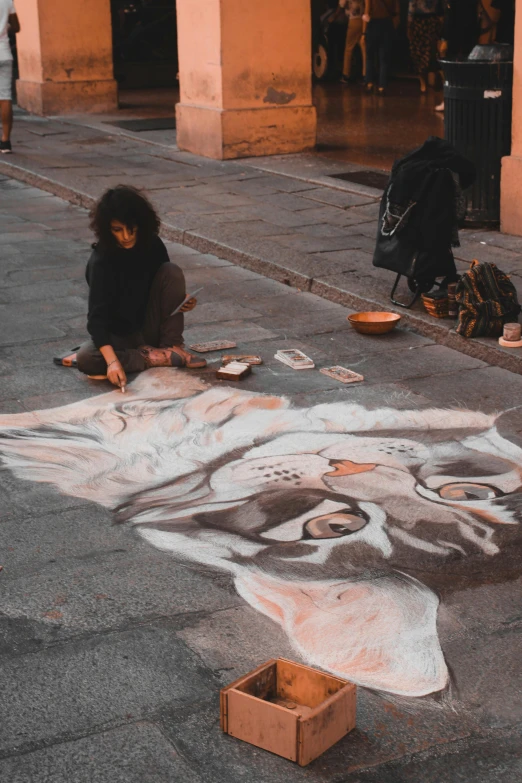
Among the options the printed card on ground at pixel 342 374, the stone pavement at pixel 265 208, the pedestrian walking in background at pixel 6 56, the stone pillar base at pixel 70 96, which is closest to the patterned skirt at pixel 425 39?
the stone pillar base at pixel 70 96

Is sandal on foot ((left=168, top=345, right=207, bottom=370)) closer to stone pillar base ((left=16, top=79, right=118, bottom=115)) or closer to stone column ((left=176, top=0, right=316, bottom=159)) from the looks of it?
stone column ((left=176, top=0, right=316, bottom=159))

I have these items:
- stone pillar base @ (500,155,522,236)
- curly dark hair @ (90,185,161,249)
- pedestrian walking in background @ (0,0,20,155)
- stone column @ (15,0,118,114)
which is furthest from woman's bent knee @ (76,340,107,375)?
stone column @ (15,0,118,114)

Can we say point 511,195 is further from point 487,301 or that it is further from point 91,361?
point 91,361

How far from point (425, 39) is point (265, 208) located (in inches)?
318

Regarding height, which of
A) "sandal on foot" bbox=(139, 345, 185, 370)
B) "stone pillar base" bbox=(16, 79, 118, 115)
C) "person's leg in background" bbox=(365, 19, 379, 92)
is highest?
"person's leg in background" bbox=(365, 19, 379, 92)

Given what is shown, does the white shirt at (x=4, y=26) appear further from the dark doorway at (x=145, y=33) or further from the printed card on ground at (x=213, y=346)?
the dark doorway at (x=145, y=33)

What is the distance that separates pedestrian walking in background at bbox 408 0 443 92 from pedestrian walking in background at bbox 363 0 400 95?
32cm

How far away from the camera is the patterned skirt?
15.8 metres

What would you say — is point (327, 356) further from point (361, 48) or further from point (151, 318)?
point (361, 48)

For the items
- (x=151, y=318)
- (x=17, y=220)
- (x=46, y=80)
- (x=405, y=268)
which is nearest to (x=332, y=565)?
(x=151, y=318)

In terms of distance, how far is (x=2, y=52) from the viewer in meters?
11.2

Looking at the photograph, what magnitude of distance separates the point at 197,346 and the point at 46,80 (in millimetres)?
9943

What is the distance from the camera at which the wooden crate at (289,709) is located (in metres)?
2.57

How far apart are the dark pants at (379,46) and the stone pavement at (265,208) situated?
13.5 ft
